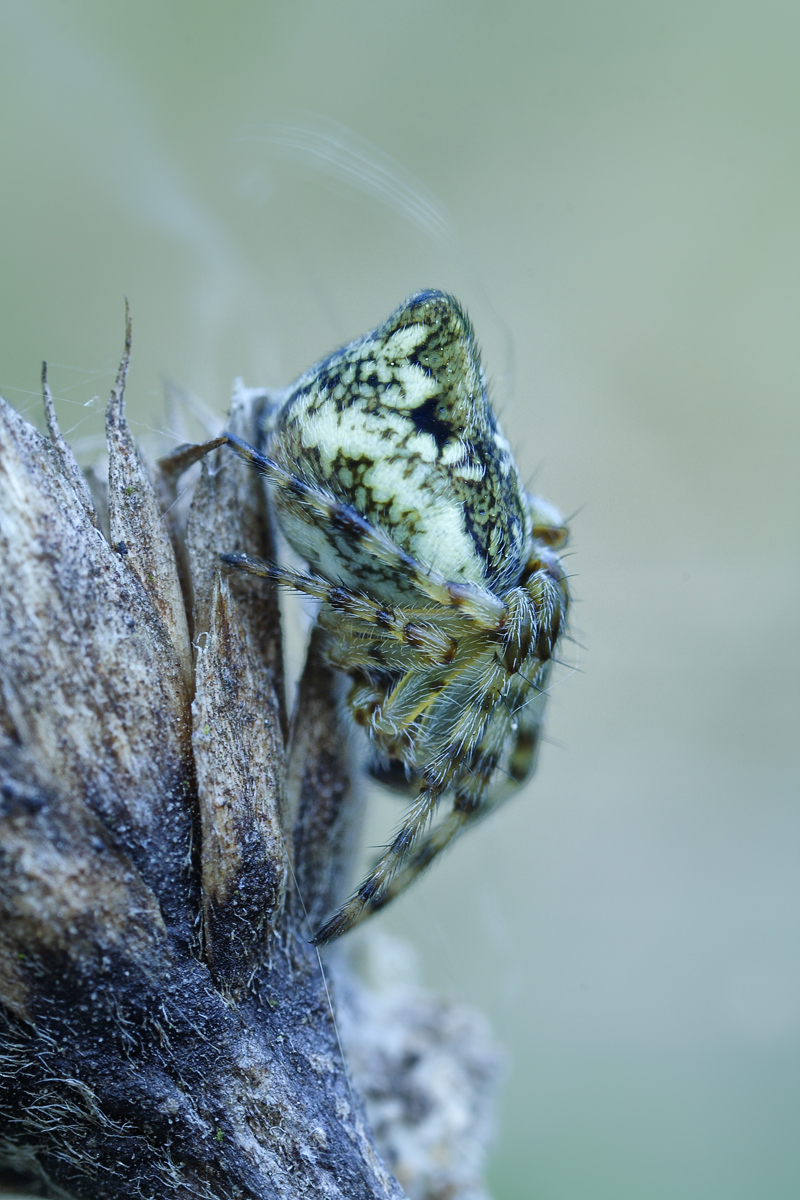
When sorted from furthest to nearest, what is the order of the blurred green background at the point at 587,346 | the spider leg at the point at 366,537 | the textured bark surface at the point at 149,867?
the blurred green background at the point at 587,346 < the spider leg at the point at 366,537 < the textured bark surface at the point at 149,867

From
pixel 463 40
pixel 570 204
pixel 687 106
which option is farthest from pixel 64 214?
pixel 687 106

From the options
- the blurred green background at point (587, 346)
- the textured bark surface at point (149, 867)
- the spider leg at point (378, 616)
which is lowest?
the textured bark surface at point (149, 867)

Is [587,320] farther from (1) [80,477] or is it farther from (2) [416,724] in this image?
(1) [80,477]

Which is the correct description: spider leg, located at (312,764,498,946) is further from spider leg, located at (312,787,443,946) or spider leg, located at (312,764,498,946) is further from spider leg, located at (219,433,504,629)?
spider leg, located at (219,433,504,629)

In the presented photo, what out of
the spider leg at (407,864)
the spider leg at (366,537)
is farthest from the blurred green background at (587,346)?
the spider leg at (366,537)

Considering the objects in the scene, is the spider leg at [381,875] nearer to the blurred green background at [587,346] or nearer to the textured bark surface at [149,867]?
the textured bark surface at [149,867]

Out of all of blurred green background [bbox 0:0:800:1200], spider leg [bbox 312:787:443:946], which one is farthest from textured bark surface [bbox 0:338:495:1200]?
blurred green background [bbox 0:0:800:1200]
